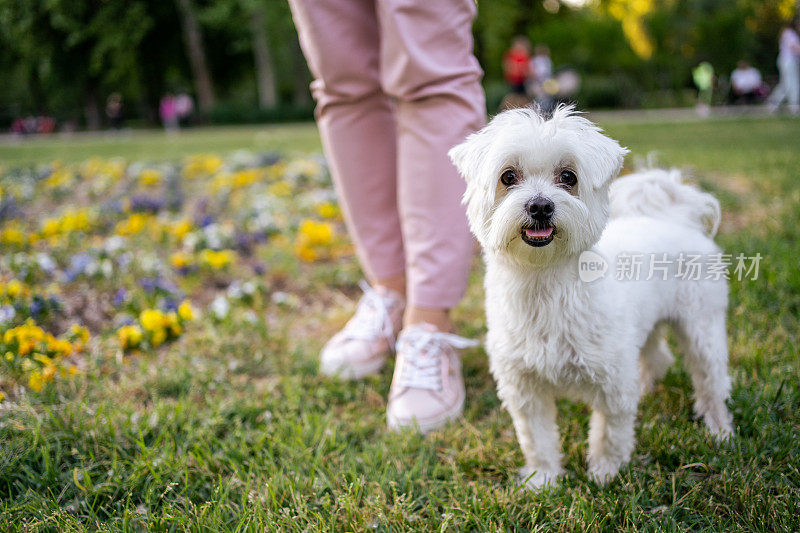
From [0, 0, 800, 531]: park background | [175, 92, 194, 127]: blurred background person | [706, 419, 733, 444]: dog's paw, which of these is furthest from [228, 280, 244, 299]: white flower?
[175, 92, 194, 127]: blurred background person

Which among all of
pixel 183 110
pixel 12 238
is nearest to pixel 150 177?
pixel 12 238

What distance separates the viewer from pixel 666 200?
214 centimetres

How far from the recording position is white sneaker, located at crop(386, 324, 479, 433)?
211cm

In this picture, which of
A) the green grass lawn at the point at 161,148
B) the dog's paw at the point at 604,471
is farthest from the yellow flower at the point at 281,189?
the dog's paw at the point at 604,471

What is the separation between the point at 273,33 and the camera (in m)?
28.6

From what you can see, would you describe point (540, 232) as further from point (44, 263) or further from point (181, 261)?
point (44, 263)

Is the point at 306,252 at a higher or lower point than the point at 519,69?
lower

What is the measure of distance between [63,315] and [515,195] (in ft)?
8.90

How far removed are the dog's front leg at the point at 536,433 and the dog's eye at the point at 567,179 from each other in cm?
66

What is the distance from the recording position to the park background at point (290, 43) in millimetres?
23938

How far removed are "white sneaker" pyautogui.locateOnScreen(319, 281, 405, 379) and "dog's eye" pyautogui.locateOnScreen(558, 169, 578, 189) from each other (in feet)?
4.03

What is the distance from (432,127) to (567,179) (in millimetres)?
742

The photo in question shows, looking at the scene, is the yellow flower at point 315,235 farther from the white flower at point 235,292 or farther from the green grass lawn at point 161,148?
the green grass lawn at point 161,148

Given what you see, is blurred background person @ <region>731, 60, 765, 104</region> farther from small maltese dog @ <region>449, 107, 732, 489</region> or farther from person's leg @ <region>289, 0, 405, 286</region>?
person's leg @ <region>289, 0, 405, 286</region>
